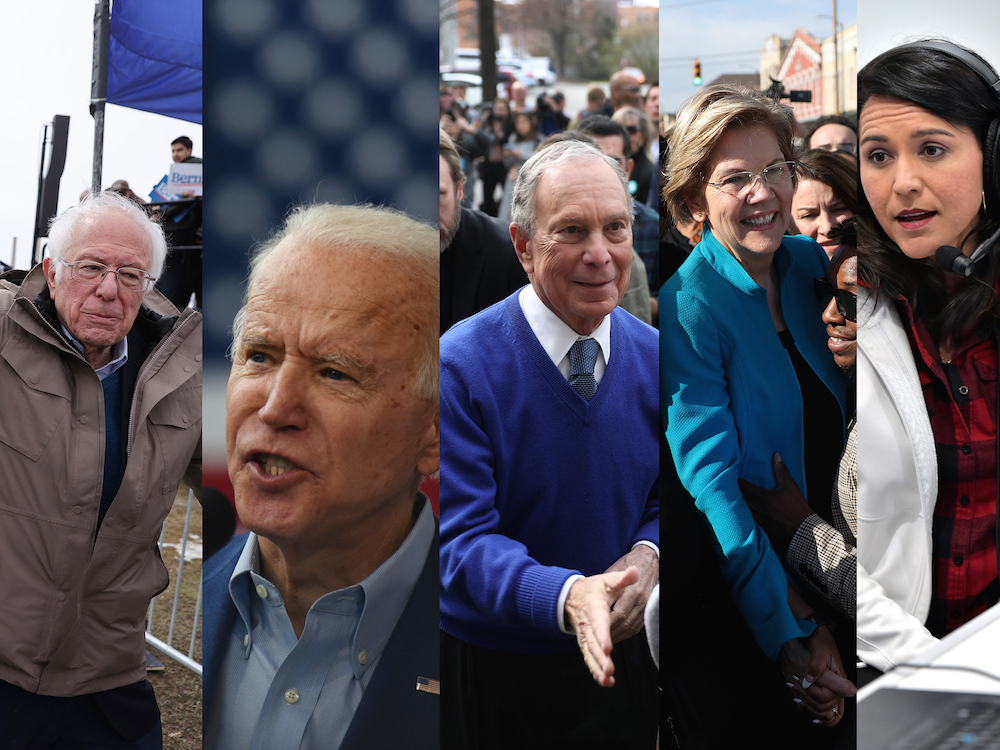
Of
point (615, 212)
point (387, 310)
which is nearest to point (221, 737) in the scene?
point (387, 310)

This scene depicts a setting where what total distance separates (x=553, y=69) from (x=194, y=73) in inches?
59.3

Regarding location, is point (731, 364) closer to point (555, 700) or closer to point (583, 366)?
point (583, 366)

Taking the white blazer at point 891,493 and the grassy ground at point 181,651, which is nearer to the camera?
the white blazer at point 891,493

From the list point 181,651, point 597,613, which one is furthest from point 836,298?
point 181,651

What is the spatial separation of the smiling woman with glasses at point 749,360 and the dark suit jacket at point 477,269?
0.41 m

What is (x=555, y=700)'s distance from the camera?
219cm

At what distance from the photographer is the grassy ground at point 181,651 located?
11.0 feet

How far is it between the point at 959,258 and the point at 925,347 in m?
0.27

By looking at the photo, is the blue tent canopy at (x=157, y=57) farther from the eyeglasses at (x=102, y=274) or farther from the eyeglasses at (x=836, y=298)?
the eyeglasses at (x=836, y=298)

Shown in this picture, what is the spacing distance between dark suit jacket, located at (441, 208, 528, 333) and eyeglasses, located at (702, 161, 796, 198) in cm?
59

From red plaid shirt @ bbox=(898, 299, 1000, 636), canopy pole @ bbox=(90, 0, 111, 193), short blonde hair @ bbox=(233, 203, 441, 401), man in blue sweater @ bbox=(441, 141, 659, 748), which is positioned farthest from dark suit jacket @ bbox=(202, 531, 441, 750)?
canopy pole @ bbox=(90, 0, 111, 193)

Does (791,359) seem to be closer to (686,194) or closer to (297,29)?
(686,194)

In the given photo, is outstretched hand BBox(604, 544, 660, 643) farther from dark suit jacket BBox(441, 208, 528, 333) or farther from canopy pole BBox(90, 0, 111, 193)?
canopy pole BBox(90, 0, 111, 193)

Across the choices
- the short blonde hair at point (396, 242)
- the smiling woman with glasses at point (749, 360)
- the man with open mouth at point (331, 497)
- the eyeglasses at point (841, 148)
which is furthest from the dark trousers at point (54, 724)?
the eyeglasses at point (841, 148)
